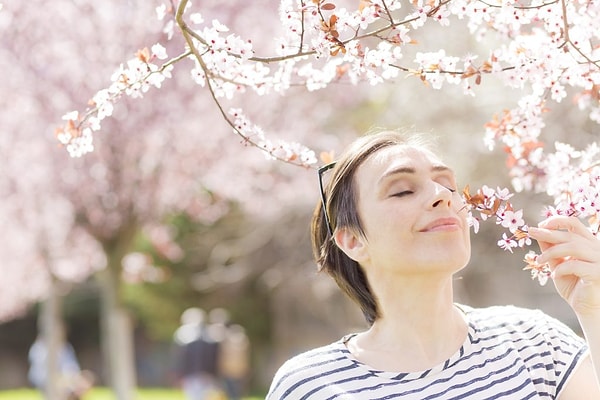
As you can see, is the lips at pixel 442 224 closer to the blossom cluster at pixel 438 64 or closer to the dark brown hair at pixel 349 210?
the blossom cluster at pixel 438 64

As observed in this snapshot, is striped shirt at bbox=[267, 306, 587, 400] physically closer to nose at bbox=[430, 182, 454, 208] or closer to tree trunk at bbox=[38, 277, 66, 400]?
nose at bbox=[430, 182, 454, 208]

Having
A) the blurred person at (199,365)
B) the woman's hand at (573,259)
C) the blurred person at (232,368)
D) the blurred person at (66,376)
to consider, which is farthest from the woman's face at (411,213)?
the blurred person at (66,376)

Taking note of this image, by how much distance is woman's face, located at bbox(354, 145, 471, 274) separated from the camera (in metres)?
2.12

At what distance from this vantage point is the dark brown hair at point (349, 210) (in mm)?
2348

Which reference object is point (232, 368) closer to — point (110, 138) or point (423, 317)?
point (110, 138)

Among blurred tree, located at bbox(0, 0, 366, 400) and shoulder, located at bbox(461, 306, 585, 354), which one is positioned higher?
blurred tree, located at bbox(0, 0, 366, 400)

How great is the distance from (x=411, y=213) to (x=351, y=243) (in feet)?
0.76

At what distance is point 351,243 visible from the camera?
2.35 m

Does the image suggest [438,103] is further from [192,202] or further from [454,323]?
[454,323]

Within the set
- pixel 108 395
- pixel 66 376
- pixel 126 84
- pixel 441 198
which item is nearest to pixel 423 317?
pixel 441 198

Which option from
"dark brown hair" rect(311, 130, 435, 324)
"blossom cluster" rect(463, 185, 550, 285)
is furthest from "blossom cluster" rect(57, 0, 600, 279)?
"dark brown hair" rect(311, 130, 435, 324)

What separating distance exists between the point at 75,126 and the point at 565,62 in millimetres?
1283

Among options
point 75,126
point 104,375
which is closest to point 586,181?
point 75,126

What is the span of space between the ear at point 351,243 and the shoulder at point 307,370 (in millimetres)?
209
